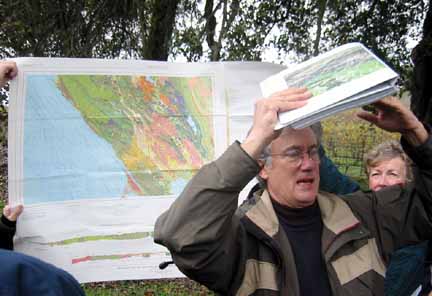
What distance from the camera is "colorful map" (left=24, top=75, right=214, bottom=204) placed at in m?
2.16

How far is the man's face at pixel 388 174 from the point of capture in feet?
8.11

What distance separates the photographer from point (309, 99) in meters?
1.39

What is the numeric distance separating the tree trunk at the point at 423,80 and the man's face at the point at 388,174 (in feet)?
13.6

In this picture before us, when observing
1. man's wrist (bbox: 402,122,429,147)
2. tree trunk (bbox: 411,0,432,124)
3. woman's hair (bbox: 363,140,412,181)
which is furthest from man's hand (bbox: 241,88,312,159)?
tree trunk (bbox: 411,0,432,124)

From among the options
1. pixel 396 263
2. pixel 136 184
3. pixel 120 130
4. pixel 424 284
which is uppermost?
pixel 120 130

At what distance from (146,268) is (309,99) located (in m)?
1.30

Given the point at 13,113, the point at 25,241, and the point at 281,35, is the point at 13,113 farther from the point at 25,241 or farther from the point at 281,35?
the point at 281,35

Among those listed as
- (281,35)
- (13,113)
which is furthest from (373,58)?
(281,35)

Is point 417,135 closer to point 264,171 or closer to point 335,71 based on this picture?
point 335,71

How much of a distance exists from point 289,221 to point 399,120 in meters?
0.53

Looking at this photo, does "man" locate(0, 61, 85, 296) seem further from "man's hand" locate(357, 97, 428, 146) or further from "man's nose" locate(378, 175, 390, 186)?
"man's nose" locate(378, 175, 390, 186)

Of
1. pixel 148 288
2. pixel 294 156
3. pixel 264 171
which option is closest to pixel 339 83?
pixel 294 156

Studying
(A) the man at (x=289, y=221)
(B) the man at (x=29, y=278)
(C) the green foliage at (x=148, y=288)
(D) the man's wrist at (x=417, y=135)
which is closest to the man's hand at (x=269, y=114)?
(A) the man at (x=289, y=221)

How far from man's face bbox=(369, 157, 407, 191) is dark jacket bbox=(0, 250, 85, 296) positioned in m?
2.01
